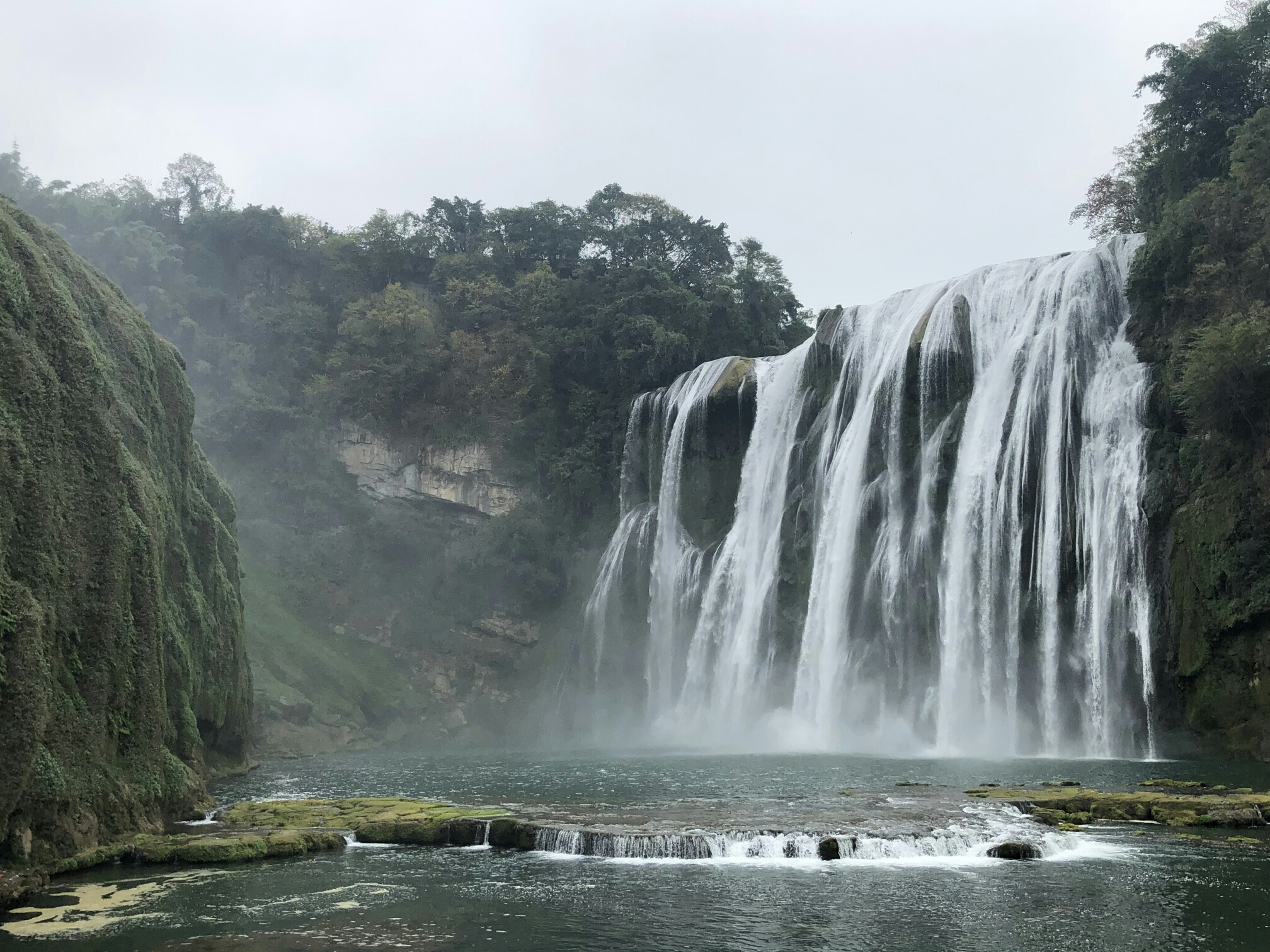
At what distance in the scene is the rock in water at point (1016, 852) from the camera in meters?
16.2

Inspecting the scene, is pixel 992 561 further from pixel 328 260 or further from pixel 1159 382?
pixel 328 260

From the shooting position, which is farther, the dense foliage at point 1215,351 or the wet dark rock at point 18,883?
the dense foliage at point 1215,351

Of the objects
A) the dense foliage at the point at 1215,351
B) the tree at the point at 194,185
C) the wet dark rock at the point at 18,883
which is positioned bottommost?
the wet dark rock at the point at 18,883

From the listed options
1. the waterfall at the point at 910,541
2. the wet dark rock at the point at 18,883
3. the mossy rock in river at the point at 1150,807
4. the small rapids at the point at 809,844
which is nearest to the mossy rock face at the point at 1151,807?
the mossy rock in river at the point at 1150,807

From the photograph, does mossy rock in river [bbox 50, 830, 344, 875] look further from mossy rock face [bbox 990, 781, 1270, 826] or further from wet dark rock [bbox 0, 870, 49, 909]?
mossy rock face [bbox 990, 781, 1270, 826]

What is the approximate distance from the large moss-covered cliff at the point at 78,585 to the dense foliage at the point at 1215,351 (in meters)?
25.9

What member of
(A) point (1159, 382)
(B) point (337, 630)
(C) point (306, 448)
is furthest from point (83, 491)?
(C) point (306, 448)

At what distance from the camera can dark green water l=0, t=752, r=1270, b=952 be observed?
12.0 m

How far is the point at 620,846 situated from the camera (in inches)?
685

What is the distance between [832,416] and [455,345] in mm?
24935

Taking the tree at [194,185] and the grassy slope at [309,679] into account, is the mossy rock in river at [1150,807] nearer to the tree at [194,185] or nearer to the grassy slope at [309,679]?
the grassy slope at [309,679]

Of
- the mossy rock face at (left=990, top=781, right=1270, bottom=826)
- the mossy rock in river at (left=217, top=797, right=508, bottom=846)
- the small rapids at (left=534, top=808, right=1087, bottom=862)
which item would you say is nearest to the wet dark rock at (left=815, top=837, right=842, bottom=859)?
the small rapids at (left=534, top=808, right=1087, bottom=862)

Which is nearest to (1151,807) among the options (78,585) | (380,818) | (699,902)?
(699,902)

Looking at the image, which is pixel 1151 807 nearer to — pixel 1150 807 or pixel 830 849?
pixel 1150 807
